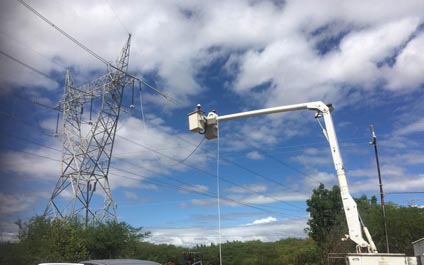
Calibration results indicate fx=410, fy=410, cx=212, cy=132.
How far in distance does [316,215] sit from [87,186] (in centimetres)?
3449

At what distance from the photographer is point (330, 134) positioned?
12.8 meters

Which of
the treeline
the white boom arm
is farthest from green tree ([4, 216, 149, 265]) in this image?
the white boom arm

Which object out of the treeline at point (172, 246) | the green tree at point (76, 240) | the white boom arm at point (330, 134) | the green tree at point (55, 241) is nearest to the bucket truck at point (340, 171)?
the white boom arm at point (330, 134)

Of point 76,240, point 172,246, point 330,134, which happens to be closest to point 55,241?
point 76,240

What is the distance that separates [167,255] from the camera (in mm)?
57594

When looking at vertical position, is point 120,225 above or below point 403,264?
above

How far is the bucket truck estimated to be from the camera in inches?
431

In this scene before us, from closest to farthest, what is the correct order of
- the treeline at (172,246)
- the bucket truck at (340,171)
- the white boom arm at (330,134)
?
1. the bucket truck at (340,171)
2. the white boom arm at (330,134)
3. the treeline at (172,246)

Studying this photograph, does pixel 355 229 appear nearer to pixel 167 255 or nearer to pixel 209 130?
pixel 209 130

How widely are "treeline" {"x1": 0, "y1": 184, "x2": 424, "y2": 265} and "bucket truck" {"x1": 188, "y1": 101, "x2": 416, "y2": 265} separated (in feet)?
19.8

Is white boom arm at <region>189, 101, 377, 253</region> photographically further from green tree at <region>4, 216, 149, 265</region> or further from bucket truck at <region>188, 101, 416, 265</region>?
green tree at <region>4, 216, 149, 265</region>

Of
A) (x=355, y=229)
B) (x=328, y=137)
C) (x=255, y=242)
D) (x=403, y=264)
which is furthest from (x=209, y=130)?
(x=255, y=242)

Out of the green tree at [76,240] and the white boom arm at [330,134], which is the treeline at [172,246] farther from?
the white boom arm at [330,134]

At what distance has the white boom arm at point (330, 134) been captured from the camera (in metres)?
11.7
